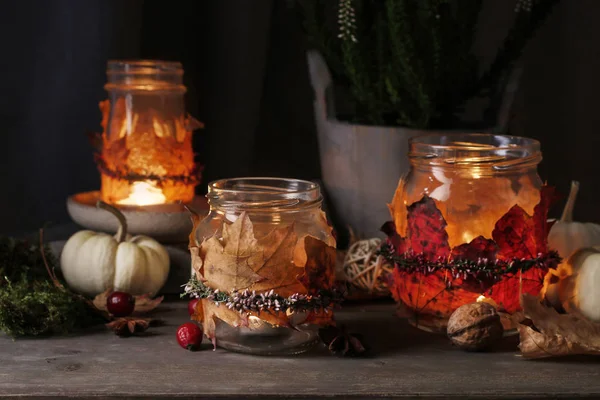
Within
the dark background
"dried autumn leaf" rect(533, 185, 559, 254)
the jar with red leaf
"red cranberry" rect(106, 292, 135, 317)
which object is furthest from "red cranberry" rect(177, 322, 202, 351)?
the dark background

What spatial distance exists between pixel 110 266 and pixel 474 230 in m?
0.43

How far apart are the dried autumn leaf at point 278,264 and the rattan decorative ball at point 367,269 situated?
0.75 ft

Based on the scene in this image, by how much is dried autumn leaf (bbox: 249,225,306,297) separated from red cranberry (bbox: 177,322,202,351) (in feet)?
0.28

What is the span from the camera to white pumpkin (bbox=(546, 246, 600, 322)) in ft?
2.76

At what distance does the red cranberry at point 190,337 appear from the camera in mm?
806

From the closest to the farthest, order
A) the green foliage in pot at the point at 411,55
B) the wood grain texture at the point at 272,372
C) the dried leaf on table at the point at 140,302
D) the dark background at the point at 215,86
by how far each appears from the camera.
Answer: the wood grain texture at the point at 272,372
the dried leaf on table at the point at 140,302
the green foliage in pot at the point at 411,55
the dark background at the point at 215,86

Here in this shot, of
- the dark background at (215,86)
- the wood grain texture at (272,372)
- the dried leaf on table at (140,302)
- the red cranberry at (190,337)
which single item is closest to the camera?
the wood grain texture at (272,372)

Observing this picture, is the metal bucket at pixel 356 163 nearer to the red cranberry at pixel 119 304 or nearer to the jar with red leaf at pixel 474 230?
the jar with red leaf at pixel 474 230

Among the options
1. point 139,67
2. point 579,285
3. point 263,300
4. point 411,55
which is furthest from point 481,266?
point 139,67

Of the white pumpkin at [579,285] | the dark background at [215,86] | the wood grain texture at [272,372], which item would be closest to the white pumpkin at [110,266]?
the wood grain texture at [272,372]

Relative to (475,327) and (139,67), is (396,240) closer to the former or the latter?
(475,327)

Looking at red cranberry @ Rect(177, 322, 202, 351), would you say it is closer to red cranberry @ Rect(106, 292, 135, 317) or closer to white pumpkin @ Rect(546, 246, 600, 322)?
red cranberry @ Rect(106, 292, 135, 317)

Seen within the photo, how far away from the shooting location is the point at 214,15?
130 centimetres

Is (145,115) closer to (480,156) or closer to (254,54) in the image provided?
(254,54)
